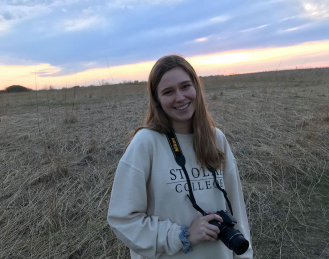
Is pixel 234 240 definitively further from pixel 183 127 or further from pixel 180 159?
pixel 183 127

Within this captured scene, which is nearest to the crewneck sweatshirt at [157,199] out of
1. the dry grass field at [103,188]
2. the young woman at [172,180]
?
the young woman at [172,180]

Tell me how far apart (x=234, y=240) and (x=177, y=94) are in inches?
32.1

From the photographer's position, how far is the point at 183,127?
5.14 feet

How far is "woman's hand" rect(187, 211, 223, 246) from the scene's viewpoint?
3.98 ft

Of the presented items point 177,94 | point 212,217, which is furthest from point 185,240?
point 177,94

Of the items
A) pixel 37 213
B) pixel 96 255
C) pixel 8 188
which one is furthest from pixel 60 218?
pixel 8 188

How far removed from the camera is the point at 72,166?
4.02 meters

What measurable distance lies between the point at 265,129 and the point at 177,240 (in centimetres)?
502

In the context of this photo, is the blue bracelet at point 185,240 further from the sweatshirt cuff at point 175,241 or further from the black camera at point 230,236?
the black camera at point 230,236

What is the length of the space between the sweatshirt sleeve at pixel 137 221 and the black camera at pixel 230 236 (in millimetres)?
212

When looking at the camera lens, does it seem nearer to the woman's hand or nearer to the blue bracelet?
the woman's hand

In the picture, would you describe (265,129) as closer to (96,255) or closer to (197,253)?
(96,255)

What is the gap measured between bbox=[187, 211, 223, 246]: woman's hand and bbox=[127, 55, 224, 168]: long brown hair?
310 mm

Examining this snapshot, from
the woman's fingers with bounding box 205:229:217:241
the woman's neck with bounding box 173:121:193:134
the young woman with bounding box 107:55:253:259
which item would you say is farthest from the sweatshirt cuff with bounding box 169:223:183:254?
the woman's neck with bounding box 173:121:193:134
